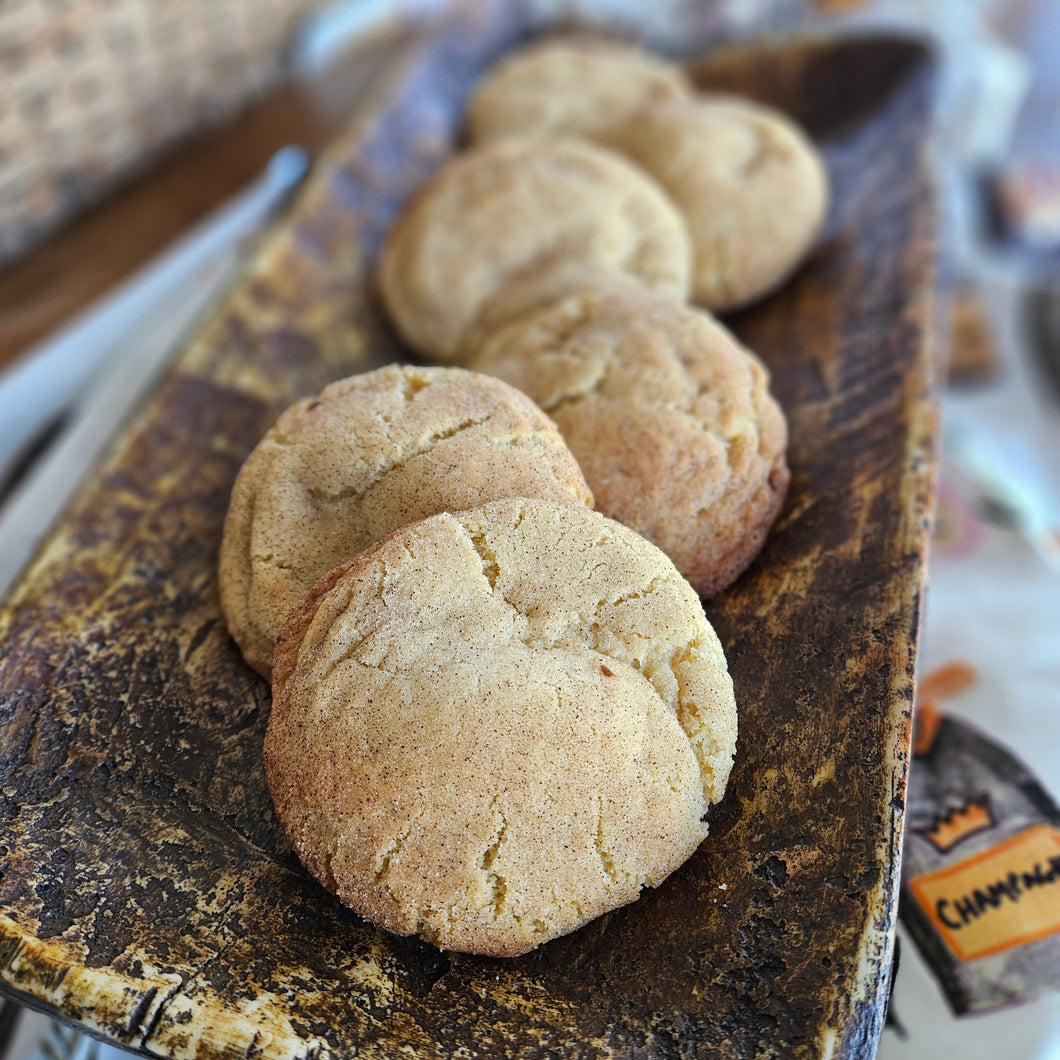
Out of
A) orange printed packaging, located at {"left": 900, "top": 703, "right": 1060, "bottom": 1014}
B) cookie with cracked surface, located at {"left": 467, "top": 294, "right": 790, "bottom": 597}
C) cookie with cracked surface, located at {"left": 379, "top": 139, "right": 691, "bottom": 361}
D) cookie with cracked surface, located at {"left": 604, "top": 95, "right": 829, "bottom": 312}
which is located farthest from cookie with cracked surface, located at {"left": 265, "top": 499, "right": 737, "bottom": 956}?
cookie with cracked surface, located at {"left": 604, "top": 95, "right": 829, "bottom": 312}

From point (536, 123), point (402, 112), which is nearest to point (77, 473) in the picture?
point (402, 112)

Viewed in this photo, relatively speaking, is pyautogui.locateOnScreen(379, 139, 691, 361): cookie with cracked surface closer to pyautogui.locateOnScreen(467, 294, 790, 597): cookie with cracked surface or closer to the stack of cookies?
the stack of cookies

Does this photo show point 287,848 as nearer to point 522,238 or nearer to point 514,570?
point 514,570

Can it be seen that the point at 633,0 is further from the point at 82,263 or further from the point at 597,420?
the point at 597,420

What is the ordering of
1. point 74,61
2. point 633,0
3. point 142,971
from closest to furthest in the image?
point 142,971
point 74,61
point 633,0

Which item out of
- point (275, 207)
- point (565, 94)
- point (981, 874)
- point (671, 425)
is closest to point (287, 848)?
point (671, 425)

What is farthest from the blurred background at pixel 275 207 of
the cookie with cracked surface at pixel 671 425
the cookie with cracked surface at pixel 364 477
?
the cookie with cracked surface at pixel 364 477

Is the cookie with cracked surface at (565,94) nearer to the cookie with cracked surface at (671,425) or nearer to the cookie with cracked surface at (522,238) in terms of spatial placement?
the cookie with cracked surface at (522,238)
